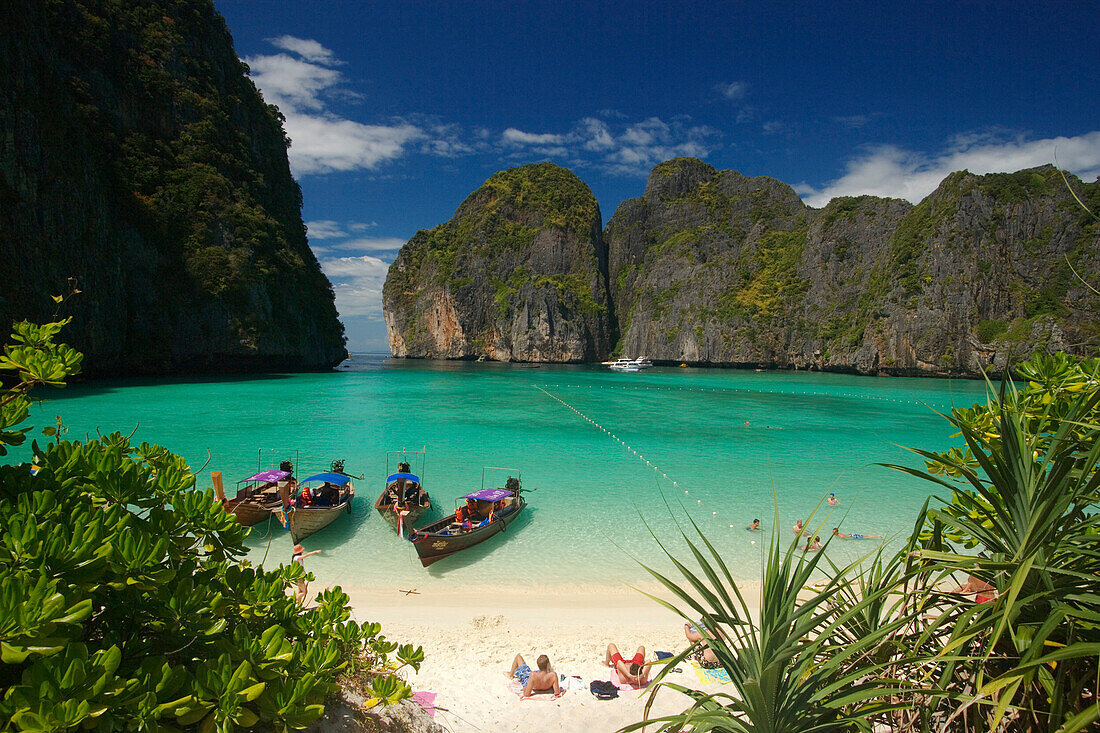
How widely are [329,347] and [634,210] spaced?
79181 millimetres

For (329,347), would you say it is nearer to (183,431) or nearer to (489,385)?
(489,385)

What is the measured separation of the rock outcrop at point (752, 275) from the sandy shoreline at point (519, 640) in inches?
1920

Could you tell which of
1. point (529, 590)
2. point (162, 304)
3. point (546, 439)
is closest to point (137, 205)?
point (162, 304)

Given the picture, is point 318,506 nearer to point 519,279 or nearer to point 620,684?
point 620,684

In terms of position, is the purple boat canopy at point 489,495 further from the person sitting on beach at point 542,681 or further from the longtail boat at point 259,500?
the person sitting on beach at point 542,681

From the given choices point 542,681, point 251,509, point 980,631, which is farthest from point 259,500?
point 980,631

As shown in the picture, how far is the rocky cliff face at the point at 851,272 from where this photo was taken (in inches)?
2286

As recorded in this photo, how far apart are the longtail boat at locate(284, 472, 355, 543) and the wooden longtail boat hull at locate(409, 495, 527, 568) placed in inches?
83.6

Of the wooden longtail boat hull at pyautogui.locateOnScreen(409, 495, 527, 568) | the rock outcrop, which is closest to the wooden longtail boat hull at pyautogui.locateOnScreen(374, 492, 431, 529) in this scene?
the wooden longtail boat hull at pyautogui.locateOnScreen(409, 495, 527, 568)

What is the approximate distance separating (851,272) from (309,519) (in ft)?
292

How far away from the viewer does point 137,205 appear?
39000mm

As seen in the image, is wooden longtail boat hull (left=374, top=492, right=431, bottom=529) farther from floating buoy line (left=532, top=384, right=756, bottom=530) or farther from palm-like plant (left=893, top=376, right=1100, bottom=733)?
palm-like plant (left=893, top=376, right=1100, bottom=733)

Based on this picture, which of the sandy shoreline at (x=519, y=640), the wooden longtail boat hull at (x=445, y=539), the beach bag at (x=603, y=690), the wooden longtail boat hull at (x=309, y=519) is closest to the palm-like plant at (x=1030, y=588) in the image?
the sandy shoreline at (x=519, y=640)

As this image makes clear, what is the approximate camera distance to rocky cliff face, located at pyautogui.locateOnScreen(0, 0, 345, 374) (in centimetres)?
2783
